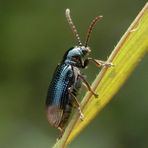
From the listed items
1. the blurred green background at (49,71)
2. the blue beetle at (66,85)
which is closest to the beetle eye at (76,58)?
the blue beetle at (66,85)

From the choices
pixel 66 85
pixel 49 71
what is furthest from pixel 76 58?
pixel 49 71

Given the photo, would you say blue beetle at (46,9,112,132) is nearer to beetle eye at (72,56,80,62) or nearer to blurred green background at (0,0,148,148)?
beetle eye at (72,56,80,62)

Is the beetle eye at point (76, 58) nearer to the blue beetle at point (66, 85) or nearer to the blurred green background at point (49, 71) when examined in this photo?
A: the blue beetle at point (66, 85)

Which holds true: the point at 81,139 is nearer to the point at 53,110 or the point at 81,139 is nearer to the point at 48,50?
the point at 48,50

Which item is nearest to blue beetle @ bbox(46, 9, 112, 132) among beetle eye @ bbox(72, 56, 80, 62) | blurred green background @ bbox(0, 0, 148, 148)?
beetle eye @ bbox(72, 56, 80, 62)

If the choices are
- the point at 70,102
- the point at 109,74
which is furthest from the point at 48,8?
the point at 109,74
